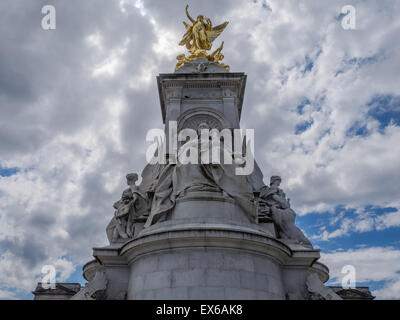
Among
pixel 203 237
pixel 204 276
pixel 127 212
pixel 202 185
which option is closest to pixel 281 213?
pixel 202 185

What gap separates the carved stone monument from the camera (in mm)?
9539

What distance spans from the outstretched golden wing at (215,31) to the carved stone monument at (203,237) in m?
4.64

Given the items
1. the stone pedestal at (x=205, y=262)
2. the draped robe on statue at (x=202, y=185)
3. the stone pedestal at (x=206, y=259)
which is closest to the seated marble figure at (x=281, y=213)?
the stone pedestal at (x=206, y=259)

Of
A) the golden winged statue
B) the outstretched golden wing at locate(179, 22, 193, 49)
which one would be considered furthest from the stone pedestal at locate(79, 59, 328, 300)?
the outstretched golden wing at locate(179, 22, 193, 49)

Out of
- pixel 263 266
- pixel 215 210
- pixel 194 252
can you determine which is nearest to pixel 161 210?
pixel 215 210

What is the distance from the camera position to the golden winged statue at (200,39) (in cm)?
1945

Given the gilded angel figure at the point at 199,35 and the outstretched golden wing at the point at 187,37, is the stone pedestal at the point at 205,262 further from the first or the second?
the outstretched golden wing at the point at 187,37

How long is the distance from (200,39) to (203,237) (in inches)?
539

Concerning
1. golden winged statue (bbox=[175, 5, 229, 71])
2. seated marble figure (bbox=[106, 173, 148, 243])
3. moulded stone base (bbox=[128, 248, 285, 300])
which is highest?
golden winged statue (bbox=[175, 5, 229, 71])

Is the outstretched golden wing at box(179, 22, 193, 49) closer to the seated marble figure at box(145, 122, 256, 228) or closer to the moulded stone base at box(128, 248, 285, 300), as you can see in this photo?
the seated marble figure at box(145, 122, 256, 228)

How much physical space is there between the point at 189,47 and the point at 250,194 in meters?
11.2

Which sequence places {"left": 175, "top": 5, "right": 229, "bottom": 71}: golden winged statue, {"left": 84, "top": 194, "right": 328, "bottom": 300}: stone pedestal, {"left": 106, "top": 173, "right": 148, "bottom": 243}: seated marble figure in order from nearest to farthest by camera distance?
{"left": 84, "top": 194, "right": 328, "bottom": 300}: stone pedestal
{"left": 106, "top": 173, "right": 148, "bottom": 243}: seated marble figure
{"left": 175, "top": 5, "right": 229, "bottom": 71}: golden winged statue
